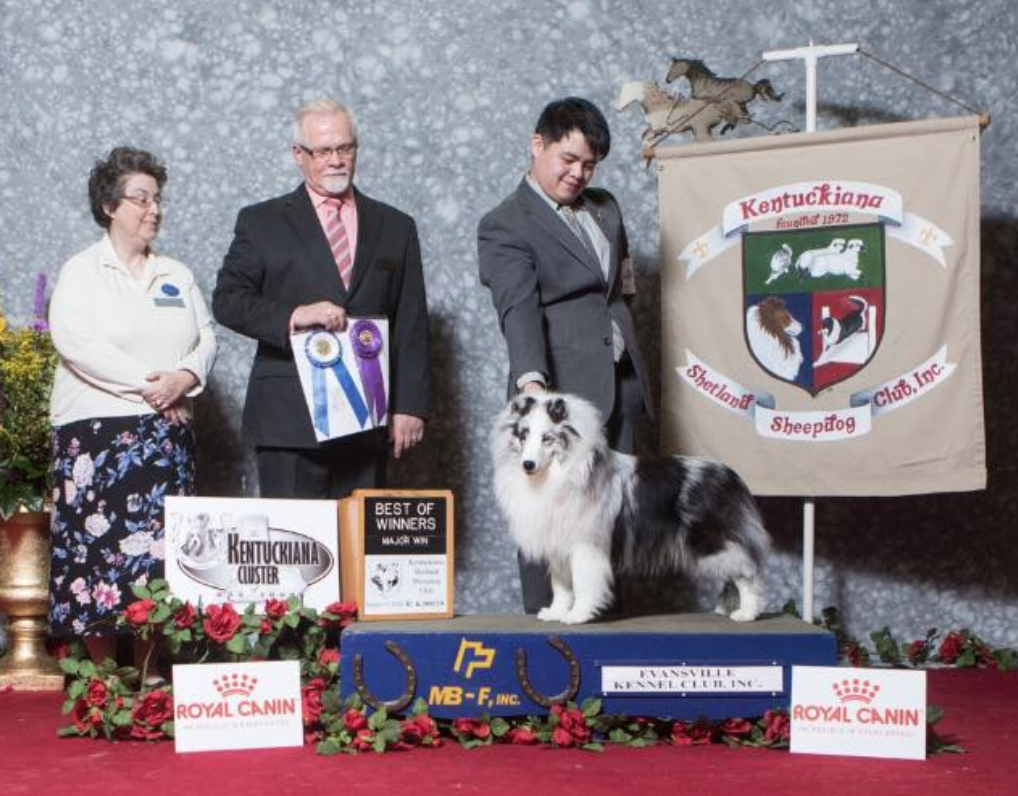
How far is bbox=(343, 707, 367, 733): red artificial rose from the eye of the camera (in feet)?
8.79

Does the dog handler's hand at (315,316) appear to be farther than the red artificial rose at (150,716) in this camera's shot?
Yes

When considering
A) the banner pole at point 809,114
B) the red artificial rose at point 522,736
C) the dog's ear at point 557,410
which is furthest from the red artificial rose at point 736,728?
the banner pole at point 809,114

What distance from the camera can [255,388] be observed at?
3332 millimetres

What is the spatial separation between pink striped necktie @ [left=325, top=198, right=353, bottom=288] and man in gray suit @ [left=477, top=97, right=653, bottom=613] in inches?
13.2

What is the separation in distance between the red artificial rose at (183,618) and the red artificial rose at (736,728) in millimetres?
1147

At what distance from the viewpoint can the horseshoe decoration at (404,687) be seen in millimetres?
2729

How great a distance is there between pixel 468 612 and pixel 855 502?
3.99 ft

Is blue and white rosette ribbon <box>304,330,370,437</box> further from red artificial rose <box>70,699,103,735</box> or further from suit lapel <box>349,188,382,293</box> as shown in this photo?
red artificial rose <box>70,699,103,735</box>

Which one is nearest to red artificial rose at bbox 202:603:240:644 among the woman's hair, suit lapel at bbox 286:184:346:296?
suit lapel at bbox 286:184:346:296

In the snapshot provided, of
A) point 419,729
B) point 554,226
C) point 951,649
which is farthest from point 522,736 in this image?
point 951,649

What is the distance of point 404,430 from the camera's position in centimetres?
339

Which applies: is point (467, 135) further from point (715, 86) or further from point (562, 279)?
point (562, 279)

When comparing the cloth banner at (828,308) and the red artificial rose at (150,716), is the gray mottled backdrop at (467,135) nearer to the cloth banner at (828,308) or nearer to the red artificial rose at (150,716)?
the cloth banner at (828,308)

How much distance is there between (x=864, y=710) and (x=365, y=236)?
159 cm
